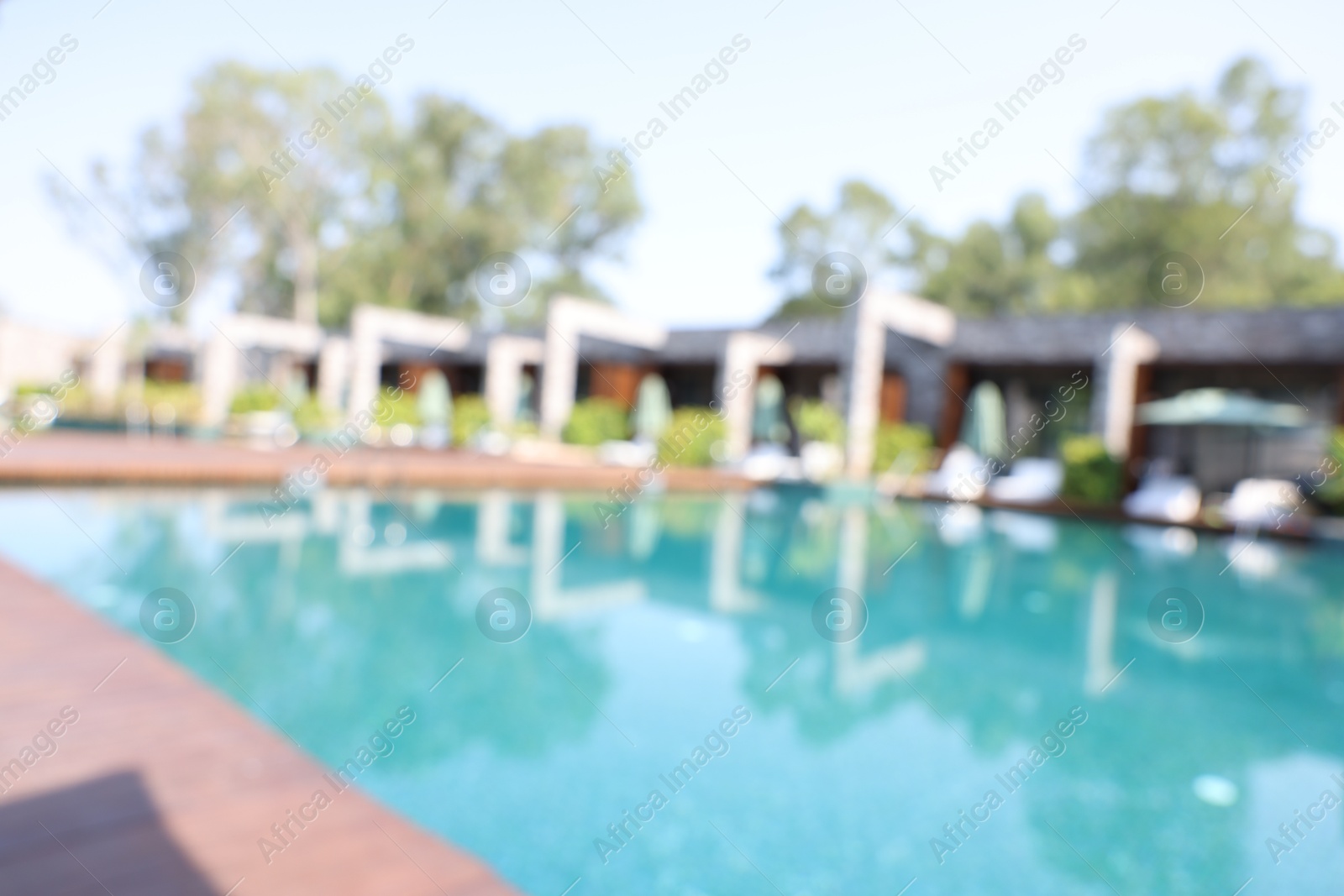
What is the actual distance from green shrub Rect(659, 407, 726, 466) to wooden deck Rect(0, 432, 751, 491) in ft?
2.90

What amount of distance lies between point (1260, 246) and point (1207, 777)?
1029 inches

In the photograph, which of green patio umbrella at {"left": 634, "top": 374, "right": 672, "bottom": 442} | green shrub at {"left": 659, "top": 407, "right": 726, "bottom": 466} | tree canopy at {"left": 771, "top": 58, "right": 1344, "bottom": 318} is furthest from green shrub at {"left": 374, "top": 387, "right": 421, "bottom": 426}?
tree canopy at {"left": 771, "top": 58, "right": 1344, "bottom": 318}

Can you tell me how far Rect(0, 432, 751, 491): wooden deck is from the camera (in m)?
9.63

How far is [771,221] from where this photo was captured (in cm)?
3234

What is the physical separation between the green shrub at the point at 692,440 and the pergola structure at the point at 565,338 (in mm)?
3159

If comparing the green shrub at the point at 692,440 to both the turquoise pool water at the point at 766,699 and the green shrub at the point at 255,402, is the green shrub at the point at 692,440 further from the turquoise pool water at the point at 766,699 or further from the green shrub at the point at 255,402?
the green shrub at the point at 255,402

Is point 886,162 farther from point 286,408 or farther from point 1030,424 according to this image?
point 286,408

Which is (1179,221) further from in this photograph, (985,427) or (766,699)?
(766,699)

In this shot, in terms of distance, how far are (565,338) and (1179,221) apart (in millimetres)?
18321

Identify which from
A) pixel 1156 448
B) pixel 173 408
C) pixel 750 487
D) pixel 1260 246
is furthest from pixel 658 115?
pixel 1260 246

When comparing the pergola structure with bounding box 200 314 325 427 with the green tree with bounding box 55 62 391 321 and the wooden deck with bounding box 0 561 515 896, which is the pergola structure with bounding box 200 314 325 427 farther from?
the wooden deck with bounding box 0 561 515 896

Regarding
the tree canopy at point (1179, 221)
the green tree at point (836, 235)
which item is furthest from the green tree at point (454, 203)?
the tree canopy at point (1179, 221)

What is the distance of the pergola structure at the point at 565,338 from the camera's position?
60.2 ft

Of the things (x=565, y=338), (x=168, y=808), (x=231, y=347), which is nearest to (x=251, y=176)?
(x=231, y=347)
